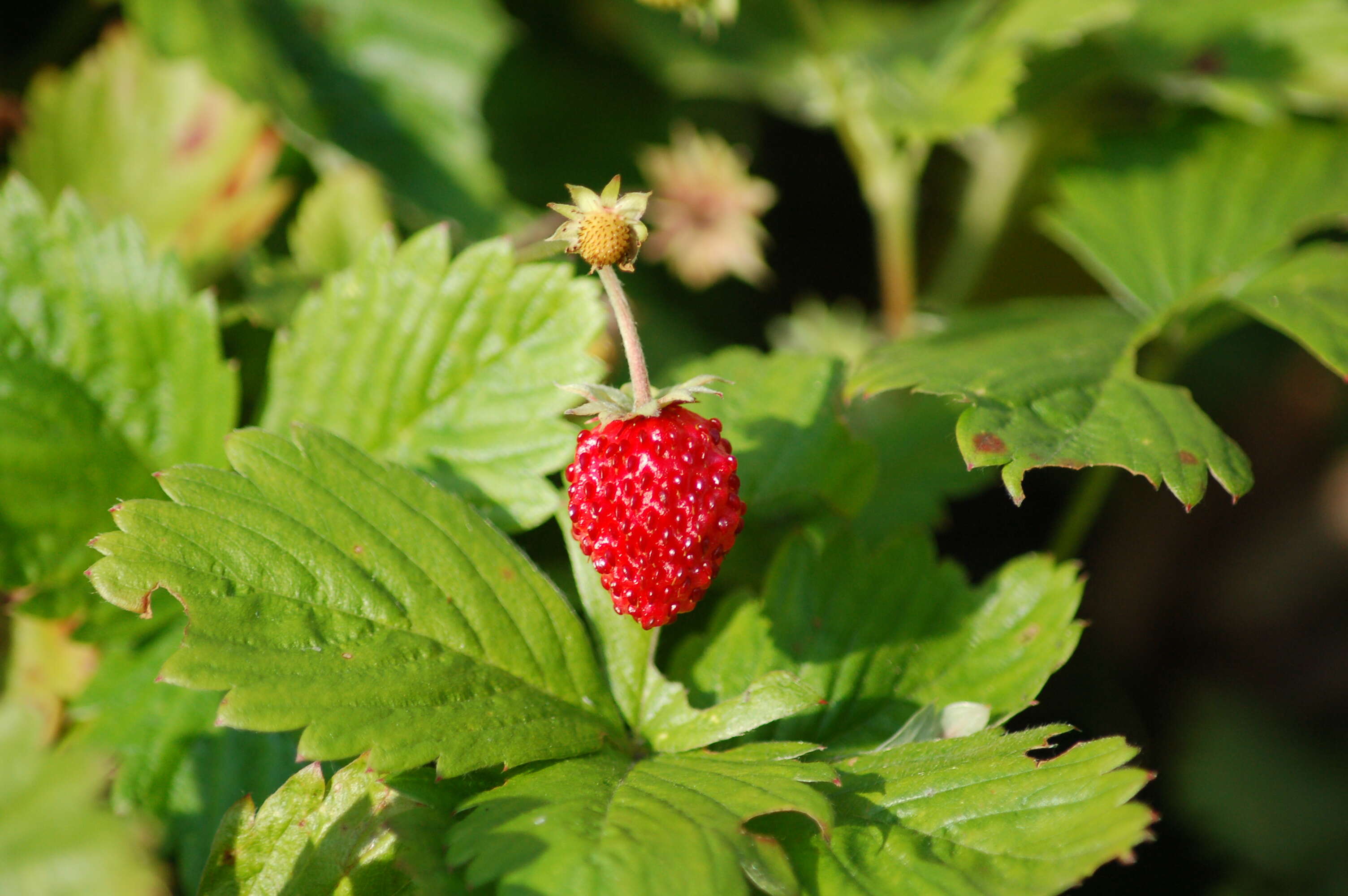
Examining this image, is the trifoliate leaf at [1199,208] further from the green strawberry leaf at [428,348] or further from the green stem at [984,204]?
the green strawberry leaf at [428,348]

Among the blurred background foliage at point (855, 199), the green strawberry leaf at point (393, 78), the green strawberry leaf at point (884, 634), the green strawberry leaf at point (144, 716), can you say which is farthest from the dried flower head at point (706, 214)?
the green strawberry leaf at point (144, 716)

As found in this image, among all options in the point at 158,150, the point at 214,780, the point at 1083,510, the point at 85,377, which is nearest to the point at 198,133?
the point at 158,150

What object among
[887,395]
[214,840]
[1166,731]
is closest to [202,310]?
[214,840]

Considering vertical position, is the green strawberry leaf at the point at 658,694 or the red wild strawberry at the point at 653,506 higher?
the red wild strawberry at the point at 653,506

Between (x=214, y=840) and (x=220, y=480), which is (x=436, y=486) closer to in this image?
(x=220, y=480)

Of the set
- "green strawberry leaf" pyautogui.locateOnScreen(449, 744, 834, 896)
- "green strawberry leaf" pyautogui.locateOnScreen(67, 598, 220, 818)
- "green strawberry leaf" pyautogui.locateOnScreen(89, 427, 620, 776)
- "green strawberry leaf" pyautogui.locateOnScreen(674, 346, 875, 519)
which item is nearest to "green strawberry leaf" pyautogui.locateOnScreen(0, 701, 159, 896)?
"green strawberry leaf" pyautogui.locateOnScreen(89, 427, 620, 776)
